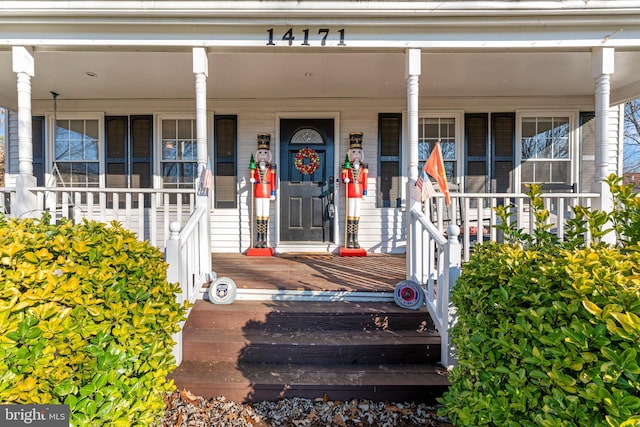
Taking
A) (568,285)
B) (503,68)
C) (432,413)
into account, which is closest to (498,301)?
(568,285)

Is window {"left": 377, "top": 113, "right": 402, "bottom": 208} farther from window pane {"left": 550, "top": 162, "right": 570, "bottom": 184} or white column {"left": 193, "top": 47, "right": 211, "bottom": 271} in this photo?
white column {"left": 193, "top": 47, "right": 211, "bottom": 271}

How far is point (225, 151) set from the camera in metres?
5.11

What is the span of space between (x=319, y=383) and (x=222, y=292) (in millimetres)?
1141

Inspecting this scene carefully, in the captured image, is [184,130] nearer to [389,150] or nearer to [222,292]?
[389,150]

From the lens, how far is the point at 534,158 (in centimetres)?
507

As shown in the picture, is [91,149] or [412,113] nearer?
[412,113]

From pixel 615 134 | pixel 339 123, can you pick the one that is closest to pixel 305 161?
pixel 339 123

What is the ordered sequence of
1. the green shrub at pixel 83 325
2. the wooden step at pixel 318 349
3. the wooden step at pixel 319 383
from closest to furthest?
1. the green shrub at pixel 83 325
2. the wooden step at pixel 319 383
3. the wooden step at pixel 318 349

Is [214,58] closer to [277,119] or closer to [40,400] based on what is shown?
[277,119]

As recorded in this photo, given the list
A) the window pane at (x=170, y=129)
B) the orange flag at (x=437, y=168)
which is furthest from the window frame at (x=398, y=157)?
the window pane at (x=170, y=129)

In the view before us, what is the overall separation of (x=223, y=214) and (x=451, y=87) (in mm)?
3683

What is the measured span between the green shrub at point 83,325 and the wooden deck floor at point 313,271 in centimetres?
149

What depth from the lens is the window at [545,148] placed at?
5047 millimetres

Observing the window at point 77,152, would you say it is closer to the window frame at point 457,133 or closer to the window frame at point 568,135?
the window frame at point 457,133
